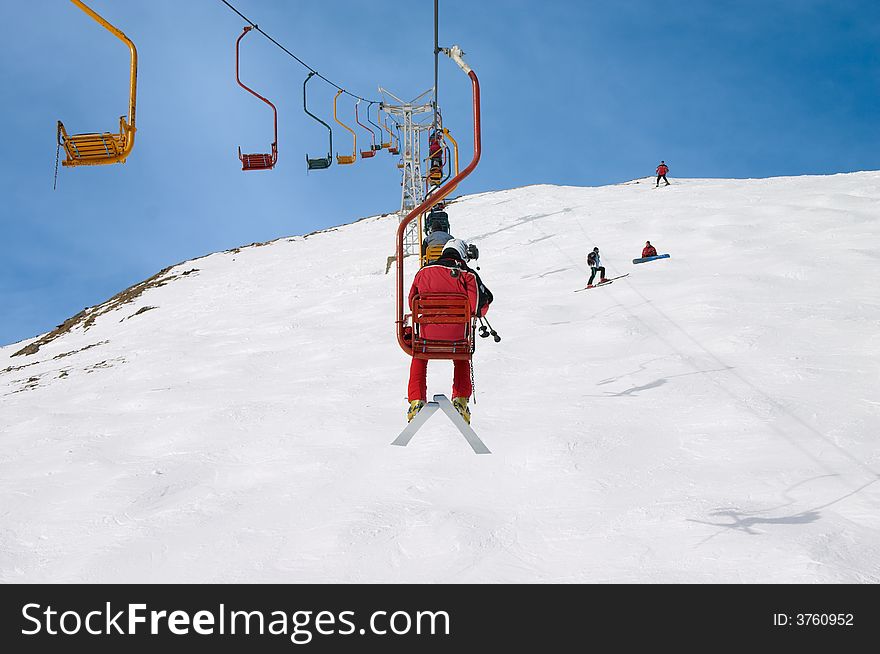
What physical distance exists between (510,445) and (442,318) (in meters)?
2.87

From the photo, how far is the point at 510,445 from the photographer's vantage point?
21.9ft

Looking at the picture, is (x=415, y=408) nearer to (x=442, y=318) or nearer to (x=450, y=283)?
(x=442, y=318)

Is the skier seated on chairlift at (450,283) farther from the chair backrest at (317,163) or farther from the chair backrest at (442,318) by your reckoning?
the chair backrest at (317,163)

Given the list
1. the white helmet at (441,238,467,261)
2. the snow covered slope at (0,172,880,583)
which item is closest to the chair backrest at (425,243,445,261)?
the white helmet at (441,238,467,261)

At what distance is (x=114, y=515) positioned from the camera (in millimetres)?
5477

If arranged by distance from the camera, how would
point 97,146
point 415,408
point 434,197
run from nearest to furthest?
point 434,197, point 415,408, point 97,146

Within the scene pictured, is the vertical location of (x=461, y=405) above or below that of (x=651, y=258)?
below

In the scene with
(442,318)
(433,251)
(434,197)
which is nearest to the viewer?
(434,197)

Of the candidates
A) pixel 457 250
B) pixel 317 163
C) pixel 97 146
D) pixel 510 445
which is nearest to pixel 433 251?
pixel 457 250

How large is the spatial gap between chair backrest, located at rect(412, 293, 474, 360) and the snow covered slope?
1.46 meters

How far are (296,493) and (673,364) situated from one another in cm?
604

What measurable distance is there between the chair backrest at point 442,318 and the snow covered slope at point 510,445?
1465mm

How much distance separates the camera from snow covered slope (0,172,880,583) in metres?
4.48

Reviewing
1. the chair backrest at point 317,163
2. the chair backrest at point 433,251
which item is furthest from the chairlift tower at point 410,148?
the chair backrest at point 433,251
